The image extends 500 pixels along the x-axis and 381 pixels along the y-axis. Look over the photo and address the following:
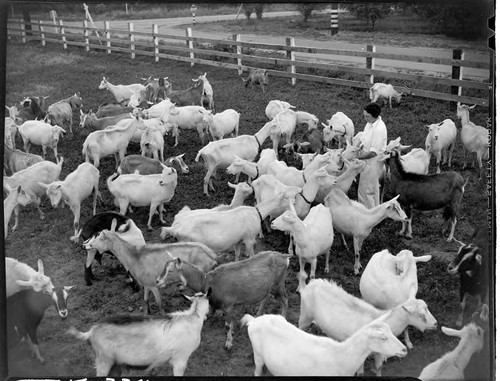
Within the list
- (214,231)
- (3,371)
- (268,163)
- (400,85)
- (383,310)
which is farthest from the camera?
(268,163)

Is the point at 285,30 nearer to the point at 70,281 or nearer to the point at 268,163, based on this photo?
the point at 268,163

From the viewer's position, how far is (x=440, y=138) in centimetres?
1035

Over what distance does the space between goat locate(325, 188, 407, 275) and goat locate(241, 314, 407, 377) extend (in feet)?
8.53

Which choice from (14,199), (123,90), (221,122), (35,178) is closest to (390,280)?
(14,199)

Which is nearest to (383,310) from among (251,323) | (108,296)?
(251,323)

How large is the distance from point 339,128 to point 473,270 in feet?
18.0

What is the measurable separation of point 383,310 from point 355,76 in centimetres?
469

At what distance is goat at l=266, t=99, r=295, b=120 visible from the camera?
39.8 ft

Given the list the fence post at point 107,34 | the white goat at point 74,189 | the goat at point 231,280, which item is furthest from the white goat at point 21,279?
the fence post at point 107,34

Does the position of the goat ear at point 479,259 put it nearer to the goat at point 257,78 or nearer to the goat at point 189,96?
the goat at point 257,78

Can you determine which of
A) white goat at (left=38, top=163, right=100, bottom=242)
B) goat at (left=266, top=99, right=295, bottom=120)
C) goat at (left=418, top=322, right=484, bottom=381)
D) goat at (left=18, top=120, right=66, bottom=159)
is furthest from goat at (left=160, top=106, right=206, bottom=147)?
goat at (left=418, top=322, right=484, bottom=381)

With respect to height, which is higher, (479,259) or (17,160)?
(17,160)

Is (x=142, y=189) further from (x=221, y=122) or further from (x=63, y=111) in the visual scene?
(x=63, y=111)

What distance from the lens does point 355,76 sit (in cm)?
991
